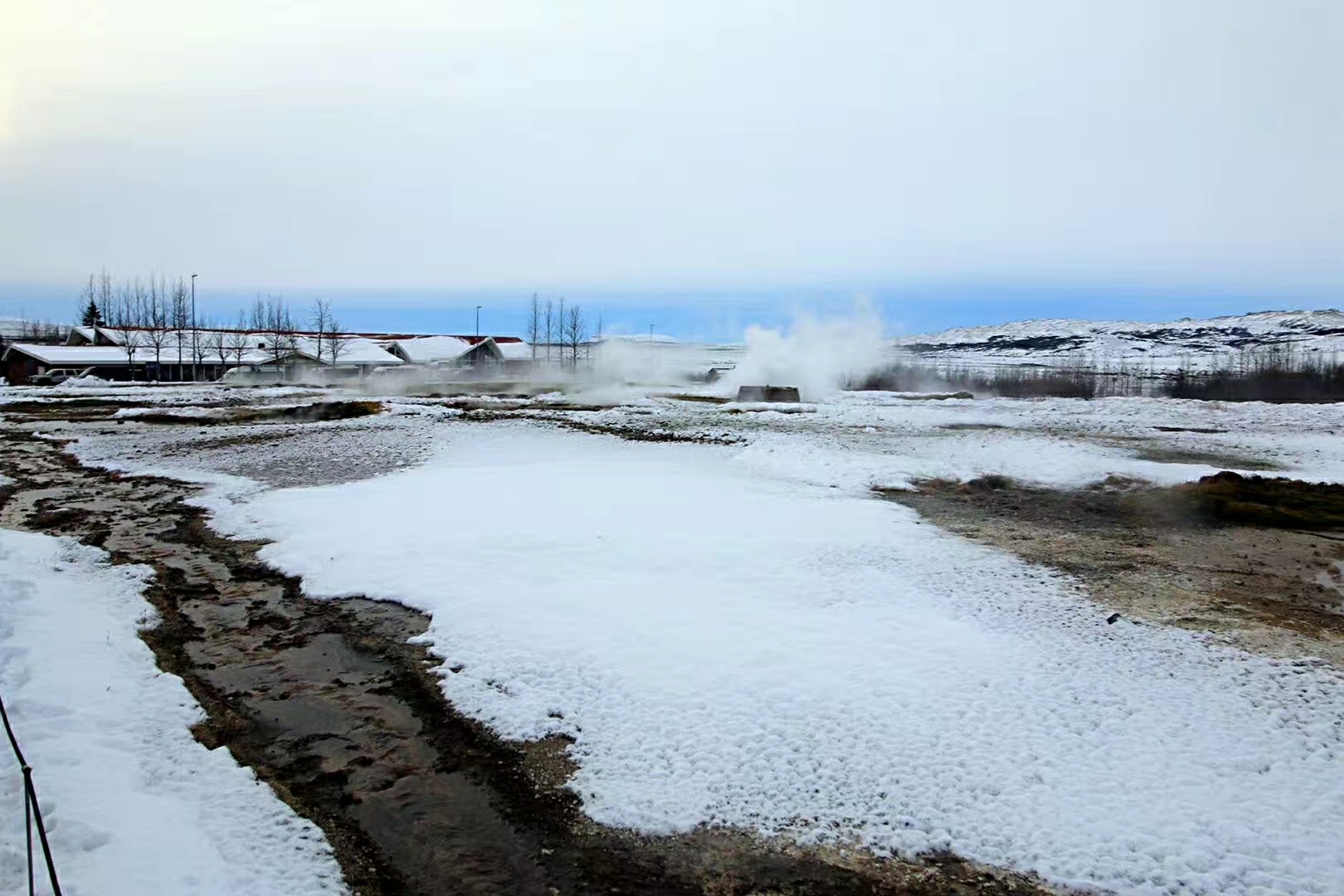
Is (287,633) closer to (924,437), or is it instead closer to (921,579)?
(921,579)

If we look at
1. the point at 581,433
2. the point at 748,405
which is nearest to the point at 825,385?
the point at 748,405

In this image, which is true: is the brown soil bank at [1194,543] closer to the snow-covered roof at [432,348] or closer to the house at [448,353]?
the house at [448,353]

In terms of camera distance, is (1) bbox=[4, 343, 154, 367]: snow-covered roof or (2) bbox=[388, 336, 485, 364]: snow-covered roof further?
(2) bbox=[388, 336, 485, 364]: snow-covered roof

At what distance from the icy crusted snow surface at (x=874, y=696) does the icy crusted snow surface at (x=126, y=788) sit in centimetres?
197

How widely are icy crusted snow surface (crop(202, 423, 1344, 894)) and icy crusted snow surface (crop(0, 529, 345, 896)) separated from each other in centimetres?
197

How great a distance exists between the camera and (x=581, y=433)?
2747 centimetres

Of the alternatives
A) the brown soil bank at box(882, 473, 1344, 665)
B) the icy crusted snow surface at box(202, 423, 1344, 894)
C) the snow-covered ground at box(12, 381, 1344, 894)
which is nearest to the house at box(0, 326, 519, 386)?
the snow-covered ground at box(12, 381, 1344, 894)

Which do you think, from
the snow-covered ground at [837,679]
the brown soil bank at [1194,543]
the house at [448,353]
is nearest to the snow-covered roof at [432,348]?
the house at [448,353]

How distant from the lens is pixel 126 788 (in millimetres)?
5336

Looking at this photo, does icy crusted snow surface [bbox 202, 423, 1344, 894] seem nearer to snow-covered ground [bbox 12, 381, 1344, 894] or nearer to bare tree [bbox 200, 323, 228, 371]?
snow-covered ground [bbox 12, 381, 1344, 894]

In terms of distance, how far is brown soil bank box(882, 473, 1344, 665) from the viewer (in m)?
9.45

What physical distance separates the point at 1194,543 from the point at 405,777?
13.2 metres

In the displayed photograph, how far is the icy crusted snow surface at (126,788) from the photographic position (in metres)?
4.48

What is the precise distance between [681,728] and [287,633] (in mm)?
5071
